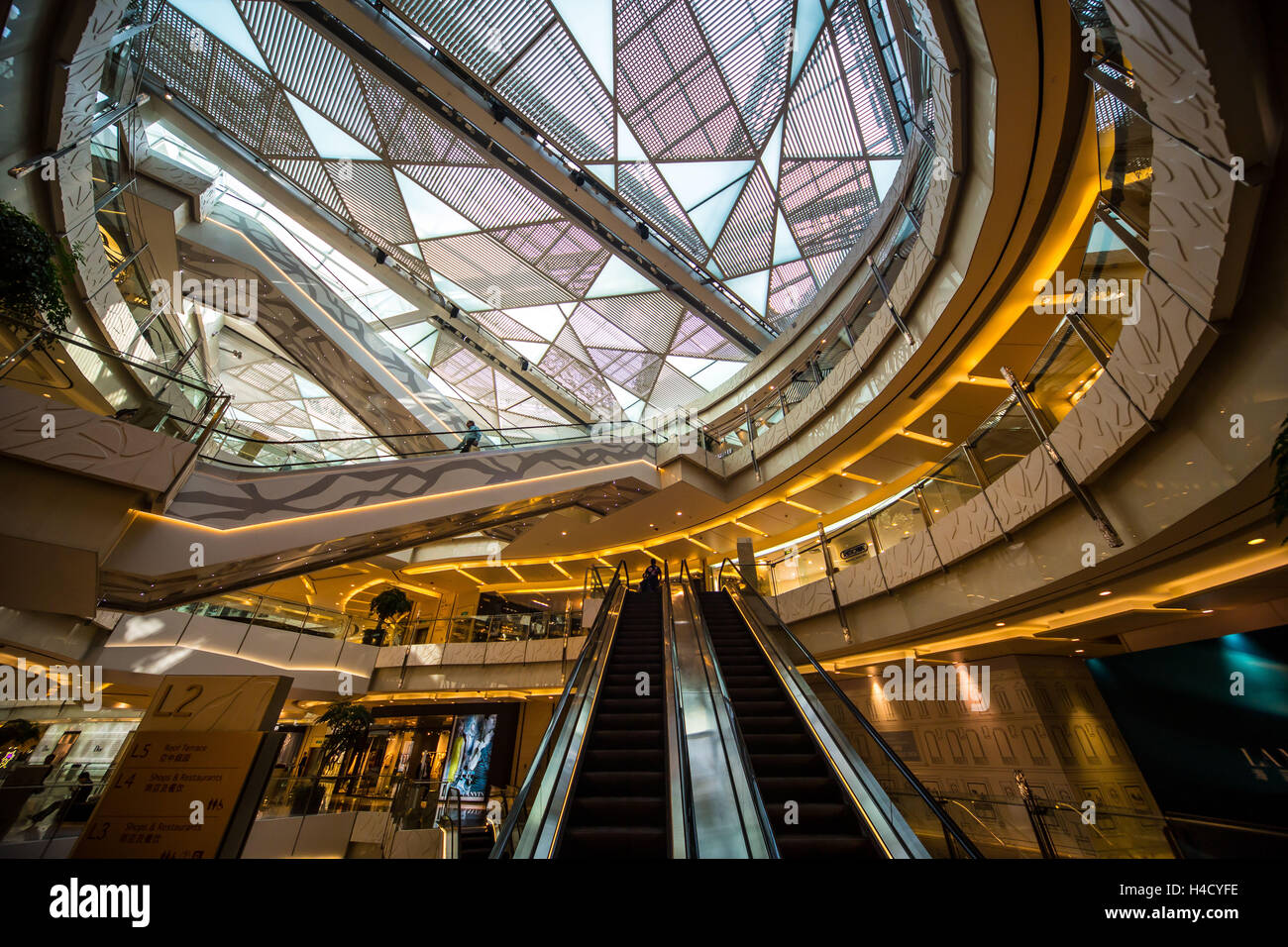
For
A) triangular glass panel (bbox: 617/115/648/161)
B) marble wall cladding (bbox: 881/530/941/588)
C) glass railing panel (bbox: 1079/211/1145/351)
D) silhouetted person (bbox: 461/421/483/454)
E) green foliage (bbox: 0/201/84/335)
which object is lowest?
marble wall cladding (bbox: 881/530/941/588)

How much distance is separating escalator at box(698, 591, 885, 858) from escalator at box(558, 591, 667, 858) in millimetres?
786

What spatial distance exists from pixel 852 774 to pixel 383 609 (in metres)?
14.3

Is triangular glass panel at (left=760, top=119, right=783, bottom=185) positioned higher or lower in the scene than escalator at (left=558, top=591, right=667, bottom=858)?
higher

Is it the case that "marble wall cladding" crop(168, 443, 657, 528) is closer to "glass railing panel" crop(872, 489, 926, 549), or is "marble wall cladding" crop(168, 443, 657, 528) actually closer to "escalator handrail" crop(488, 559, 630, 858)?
"escalator handrail" crop(488, 559, 630, 858)

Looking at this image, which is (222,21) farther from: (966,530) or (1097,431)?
(966,530)

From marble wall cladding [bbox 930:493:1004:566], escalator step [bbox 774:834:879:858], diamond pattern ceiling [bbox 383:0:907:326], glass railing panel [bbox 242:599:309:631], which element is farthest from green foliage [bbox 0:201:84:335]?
glass railing panel [bbox 242:599:309:631]

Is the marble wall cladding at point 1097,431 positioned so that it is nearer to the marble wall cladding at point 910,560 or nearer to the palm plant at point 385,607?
the marble wall cladding at point 910,560

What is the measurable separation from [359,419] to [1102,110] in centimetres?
1929

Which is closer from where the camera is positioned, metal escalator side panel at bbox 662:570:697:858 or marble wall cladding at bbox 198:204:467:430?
metal escalator side panel at bbox 662:570:697:858

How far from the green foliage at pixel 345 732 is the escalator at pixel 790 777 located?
8.61m

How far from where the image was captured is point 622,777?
155 inches

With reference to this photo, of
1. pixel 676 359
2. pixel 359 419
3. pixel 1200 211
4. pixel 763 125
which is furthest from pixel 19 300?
pixel 676 359

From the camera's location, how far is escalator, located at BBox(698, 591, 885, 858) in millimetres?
3035

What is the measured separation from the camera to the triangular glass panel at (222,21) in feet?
34.1
